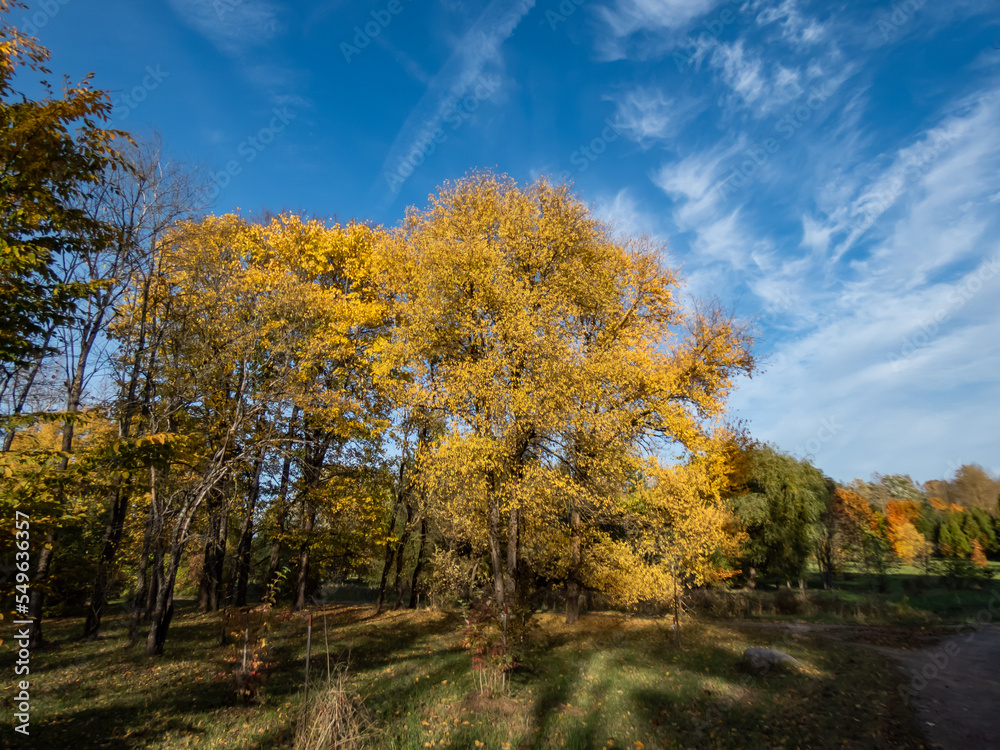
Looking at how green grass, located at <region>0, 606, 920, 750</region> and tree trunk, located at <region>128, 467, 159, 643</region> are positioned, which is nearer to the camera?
green grass, located at <region>0, 606, 920, 750</region>

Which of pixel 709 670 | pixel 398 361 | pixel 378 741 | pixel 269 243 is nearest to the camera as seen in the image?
pixel 378 741

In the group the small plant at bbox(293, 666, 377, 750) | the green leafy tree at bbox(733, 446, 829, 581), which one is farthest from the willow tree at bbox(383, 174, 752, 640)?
the green leafy tree at bbox(733, 446, 829, 581)

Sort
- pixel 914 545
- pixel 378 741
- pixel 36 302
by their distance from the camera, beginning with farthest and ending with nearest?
pixel 914 545 → pixel 378 741 → pixel 36 302

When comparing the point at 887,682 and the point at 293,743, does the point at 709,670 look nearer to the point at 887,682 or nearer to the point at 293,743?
the point at 887,682

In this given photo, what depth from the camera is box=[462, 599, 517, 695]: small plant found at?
8195 millimetres

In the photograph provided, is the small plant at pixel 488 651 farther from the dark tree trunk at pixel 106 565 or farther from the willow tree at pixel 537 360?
the dark tree trunk at pixel 106 565

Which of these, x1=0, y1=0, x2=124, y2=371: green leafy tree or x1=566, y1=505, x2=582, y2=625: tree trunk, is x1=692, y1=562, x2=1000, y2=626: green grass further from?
x1=0, y1=0, x2=124, y2=371: green leafy tree

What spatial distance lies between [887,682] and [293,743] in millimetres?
10680

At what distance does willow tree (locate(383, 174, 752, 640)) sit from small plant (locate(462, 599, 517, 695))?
40 centimetres

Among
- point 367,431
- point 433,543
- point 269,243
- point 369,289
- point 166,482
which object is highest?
point 269,243

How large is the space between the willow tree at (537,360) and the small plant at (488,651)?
396 millimetres

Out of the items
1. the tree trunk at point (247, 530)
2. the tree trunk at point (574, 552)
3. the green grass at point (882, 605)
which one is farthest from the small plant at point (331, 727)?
the green grass at point (882, 605)

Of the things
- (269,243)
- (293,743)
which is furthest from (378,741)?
(269,243)

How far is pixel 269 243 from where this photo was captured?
1739 centimetres
